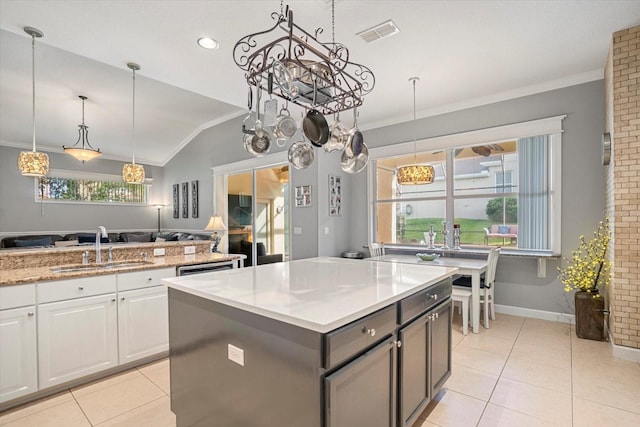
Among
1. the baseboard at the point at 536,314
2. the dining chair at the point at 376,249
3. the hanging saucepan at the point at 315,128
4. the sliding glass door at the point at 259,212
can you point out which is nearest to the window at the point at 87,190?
the sliding glass door at the point at 259,212

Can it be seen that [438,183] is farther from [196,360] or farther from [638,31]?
[196,360]

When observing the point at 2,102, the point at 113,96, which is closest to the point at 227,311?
the point at 113,96

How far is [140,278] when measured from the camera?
8.61 ft

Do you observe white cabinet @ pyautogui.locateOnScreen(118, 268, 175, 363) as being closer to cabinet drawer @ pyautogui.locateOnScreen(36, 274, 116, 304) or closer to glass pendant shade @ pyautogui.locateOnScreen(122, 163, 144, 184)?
cabinet drawer @ pyautogui.locateOnScreen(36, 274, 116, 304)

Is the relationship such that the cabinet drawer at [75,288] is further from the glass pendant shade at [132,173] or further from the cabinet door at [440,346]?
the cabinet door at [440,346]

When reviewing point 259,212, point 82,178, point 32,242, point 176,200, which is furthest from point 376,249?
point 82,178

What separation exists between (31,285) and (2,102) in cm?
530

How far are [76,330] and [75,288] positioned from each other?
1.02 feet

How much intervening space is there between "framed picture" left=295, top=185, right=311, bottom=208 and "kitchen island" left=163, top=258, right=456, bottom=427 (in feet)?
10.1

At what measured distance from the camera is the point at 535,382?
2357 mm

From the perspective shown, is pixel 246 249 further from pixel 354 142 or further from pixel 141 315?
pixel 354 142

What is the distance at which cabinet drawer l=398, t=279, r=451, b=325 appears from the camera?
1.59 metres

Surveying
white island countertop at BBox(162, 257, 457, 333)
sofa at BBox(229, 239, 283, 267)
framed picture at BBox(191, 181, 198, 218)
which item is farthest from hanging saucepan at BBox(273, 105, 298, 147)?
framed picture at BBox(191, 181, 198, 218)

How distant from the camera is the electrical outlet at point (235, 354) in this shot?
138 cm
